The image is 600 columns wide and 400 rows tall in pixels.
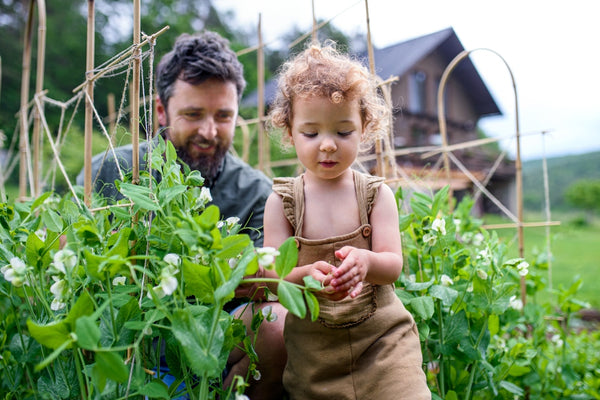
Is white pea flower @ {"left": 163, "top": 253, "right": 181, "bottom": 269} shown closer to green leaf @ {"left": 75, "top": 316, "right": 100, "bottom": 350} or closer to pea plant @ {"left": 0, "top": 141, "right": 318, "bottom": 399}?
pea plant @ {"left": 0, "top": 141, "right": 318, "bottom": 399}

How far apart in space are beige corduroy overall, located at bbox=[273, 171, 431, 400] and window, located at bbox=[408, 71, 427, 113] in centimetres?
705

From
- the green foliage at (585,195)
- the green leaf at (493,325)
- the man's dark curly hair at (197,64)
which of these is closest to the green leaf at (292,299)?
the green leaf at (493,325)

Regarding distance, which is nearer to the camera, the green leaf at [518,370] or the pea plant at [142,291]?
the pea plant at [142,291]

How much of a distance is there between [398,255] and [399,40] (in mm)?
1208

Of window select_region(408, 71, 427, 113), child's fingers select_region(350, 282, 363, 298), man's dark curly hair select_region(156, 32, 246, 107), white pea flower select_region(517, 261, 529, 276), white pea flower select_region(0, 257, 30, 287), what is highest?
window select_region(408, 71, 427, 113)

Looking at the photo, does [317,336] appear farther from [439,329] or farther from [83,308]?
[83,308]

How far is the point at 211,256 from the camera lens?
0.76 m

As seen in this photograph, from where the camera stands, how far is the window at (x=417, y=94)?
7875mm

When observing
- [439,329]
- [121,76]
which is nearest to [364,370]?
[439,329]

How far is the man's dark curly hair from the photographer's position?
1.85 metres

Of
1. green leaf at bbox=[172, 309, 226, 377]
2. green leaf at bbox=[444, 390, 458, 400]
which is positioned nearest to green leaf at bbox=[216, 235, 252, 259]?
green leaf at bbox=[172, 309, 226, 377]

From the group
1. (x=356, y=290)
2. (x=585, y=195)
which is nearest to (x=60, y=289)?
(x=356, y=290)

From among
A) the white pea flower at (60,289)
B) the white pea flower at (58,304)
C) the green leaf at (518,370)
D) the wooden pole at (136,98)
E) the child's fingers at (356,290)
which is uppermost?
the wooden pole at (136,98)

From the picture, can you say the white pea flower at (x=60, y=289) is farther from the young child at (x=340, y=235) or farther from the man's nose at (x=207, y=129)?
the man's nose at (x=207, y=129)
